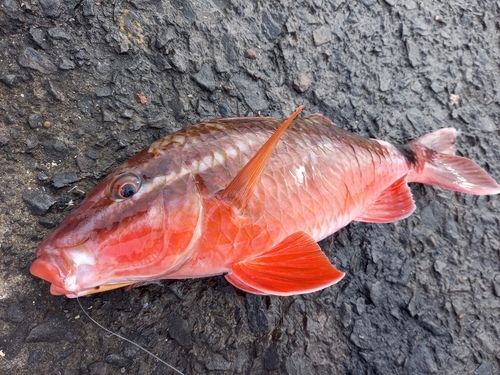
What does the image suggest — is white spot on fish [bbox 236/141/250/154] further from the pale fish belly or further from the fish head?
the fish head

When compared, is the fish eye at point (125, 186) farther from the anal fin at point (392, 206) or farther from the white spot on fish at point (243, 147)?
the anal fin at point (392, 206)

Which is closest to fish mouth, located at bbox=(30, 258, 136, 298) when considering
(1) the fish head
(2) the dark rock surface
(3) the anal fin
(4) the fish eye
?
(1) the fish head

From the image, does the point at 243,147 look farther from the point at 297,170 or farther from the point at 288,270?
the point at 288,270

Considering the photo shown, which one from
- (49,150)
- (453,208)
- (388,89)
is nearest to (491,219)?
(453,208)

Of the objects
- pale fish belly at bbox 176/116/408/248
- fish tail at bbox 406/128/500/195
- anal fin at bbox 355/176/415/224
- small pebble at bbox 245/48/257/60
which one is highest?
small pebble at bbox 245/48/257/60

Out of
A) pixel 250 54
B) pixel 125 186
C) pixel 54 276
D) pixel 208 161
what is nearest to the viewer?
pixel 54 276

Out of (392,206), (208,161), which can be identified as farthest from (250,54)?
(392,206)
